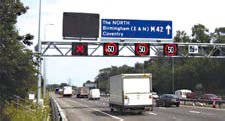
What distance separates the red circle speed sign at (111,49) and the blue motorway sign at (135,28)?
1.89m

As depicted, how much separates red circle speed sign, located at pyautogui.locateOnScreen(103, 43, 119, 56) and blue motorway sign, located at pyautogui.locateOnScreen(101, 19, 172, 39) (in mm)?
1888

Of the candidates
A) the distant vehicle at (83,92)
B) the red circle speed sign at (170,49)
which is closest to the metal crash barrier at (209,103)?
the red circle speed sign at (170,49)

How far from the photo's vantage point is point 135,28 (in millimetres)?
41312

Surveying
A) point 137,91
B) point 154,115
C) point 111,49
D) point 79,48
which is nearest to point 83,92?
point 111,49

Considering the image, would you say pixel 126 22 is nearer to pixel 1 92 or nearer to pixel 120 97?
pixel 120 97

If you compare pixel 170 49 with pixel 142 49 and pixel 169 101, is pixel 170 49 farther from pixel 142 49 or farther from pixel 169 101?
pixel 169 101

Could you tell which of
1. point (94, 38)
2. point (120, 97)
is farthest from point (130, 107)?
point (94, 38)

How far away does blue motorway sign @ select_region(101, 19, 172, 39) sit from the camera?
135 feet

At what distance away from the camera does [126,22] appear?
135 ft

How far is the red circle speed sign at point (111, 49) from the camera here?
4292 centimetres

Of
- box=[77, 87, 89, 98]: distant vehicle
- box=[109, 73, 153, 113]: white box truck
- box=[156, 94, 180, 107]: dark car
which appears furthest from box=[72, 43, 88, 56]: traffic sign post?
box=[77, 87, 89, 98]: distant vehicle

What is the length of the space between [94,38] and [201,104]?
19.5 metres

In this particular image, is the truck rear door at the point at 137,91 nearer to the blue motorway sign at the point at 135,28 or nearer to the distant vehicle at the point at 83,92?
the blue motorway sign at the point at 135,28

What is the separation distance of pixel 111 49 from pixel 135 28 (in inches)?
135
